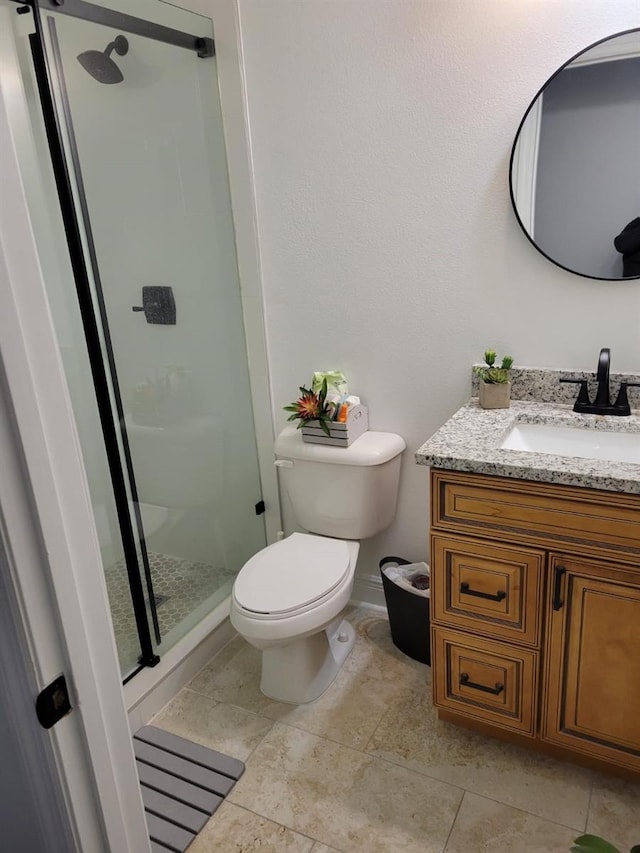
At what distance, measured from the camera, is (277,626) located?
5.82ft

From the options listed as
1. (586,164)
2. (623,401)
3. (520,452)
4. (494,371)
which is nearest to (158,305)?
(494,371)

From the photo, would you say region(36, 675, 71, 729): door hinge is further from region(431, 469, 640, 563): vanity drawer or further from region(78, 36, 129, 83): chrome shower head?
region(78, 36, 129, 83): chrome shower head

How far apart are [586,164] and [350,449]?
109cm

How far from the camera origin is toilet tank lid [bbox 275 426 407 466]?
2.07 metres

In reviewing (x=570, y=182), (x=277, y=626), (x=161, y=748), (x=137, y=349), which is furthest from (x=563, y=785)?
(x=137, y=349)

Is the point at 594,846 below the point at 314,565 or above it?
above

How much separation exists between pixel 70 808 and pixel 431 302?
5.50 ft

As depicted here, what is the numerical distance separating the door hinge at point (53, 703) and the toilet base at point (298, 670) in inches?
48.5

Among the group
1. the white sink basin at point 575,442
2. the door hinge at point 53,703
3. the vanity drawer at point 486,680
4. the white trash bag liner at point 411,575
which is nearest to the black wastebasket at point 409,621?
the white trash bag liner at point 411,575

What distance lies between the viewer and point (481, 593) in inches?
62.9

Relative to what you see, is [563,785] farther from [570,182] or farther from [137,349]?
[137,349]

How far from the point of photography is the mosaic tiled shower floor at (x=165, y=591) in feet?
6.54

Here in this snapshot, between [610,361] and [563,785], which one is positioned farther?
[610,361]

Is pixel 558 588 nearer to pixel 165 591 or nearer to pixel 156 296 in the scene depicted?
pixel 165 591
